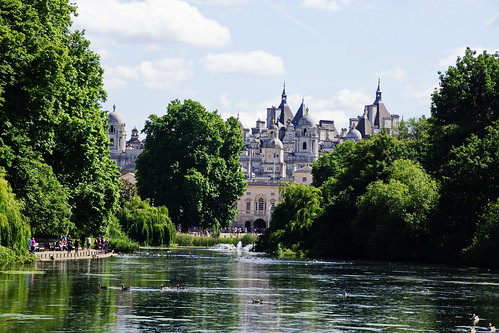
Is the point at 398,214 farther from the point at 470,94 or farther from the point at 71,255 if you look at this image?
the point at 71,255

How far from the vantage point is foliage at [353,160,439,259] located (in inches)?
2525

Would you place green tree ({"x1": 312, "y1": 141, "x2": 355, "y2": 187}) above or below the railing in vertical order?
above

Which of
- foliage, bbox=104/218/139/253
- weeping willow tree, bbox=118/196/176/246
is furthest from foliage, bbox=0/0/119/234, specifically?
weeping willow tree, bbox=118/196/176/246

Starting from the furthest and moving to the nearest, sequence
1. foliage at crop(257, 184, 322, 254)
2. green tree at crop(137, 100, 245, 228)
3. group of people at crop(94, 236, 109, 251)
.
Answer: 1. green tree at crop(137, 100, 245, 228)
2. foliage at crop(257, 184, 322, 254)
3. group of people at crop(94, 236, 109, 251)

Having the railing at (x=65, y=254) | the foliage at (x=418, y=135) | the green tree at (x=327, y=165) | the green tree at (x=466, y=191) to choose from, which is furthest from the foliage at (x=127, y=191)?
the green tree at (x=466, y=191)

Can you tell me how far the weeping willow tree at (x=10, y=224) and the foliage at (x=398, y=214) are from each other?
86.6 feet

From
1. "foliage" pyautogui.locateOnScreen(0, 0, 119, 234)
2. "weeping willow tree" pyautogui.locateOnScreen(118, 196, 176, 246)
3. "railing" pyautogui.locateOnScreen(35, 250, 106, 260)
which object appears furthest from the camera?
"weeping willow tree" pyautogui.locateOnScreen(118, 196, 176, 246)

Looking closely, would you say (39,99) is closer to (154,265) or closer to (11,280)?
(11,280)

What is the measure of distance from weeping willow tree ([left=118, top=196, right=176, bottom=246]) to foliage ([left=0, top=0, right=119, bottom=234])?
1113 inches

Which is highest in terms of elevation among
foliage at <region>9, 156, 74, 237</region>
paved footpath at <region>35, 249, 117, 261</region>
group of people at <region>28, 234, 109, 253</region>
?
foliage at <region>9, 156, 74, 237</region>

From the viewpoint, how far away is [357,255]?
70438 mm

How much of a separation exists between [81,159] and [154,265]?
26.4ft

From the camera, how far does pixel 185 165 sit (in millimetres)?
101812

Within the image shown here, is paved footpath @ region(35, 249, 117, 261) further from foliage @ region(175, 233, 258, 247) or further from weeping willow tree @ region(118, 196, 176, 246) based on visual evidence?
foliage @ region(175, 233, 258, 247)
